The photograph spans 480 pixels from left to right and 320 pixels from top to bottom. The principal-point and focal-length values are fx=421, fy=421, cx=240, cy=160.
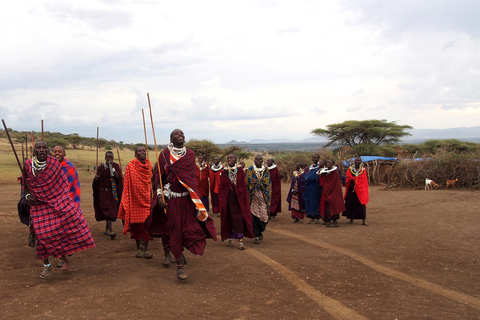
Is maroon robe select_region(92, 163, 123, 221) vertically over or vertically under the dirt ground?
over

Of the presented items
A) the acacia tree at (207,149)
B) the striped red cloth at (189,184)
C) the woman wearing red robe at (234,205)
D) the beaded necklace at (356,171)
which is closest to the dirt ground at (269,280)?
the woman wearing red robe at (234,205)

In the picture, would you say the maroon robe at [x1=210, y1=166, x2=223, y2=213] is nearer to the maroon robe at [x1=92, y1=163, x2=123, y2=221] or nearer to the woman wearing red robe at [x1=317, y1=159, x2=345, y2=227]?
the woman wearing red robe at [x1=317, y1=159, x2=345, y2=227]

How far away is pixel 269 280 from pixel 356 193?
6167mm

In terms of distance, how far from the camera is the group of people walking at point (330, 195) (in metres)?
11.3

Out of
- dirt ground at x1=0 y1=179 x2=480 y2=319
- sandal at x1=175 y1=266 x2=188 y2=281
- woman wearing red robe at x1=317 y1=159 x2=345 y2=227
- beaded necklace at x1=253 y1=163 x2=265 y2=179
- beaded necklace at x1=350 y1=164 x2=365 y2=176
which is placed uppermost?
beaded necklace at x1=253 y1=163 x2=265 y2=179

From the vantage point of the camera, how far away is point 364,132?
36.5 meters

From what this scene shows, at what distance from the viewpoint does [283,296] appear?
5.44 meters

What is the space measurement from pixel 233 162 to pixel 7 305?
5.13 m

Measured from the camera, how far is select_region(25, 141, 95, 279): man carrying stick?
5.99m

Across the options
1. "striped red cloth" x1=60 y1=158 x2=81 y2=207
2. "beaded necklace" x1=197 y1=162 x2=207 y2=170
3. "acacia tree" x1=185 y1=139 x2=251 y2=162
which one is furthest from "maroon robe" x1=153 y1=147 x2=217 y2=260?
"acacia tree" x1=185 y1=139 x2=251 y2=162

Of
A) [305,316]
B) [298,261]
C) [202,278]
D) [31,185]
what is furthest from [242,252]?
[31,185]

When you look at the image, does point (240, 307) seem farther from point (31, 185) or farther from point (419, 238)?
point (419, 238)

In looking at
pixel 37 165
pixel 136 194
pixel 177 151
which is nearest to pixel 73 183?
pixel 37 165

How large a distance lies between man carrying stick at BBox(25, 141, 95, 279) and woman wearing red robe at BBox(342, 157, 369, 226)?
24.8ft
